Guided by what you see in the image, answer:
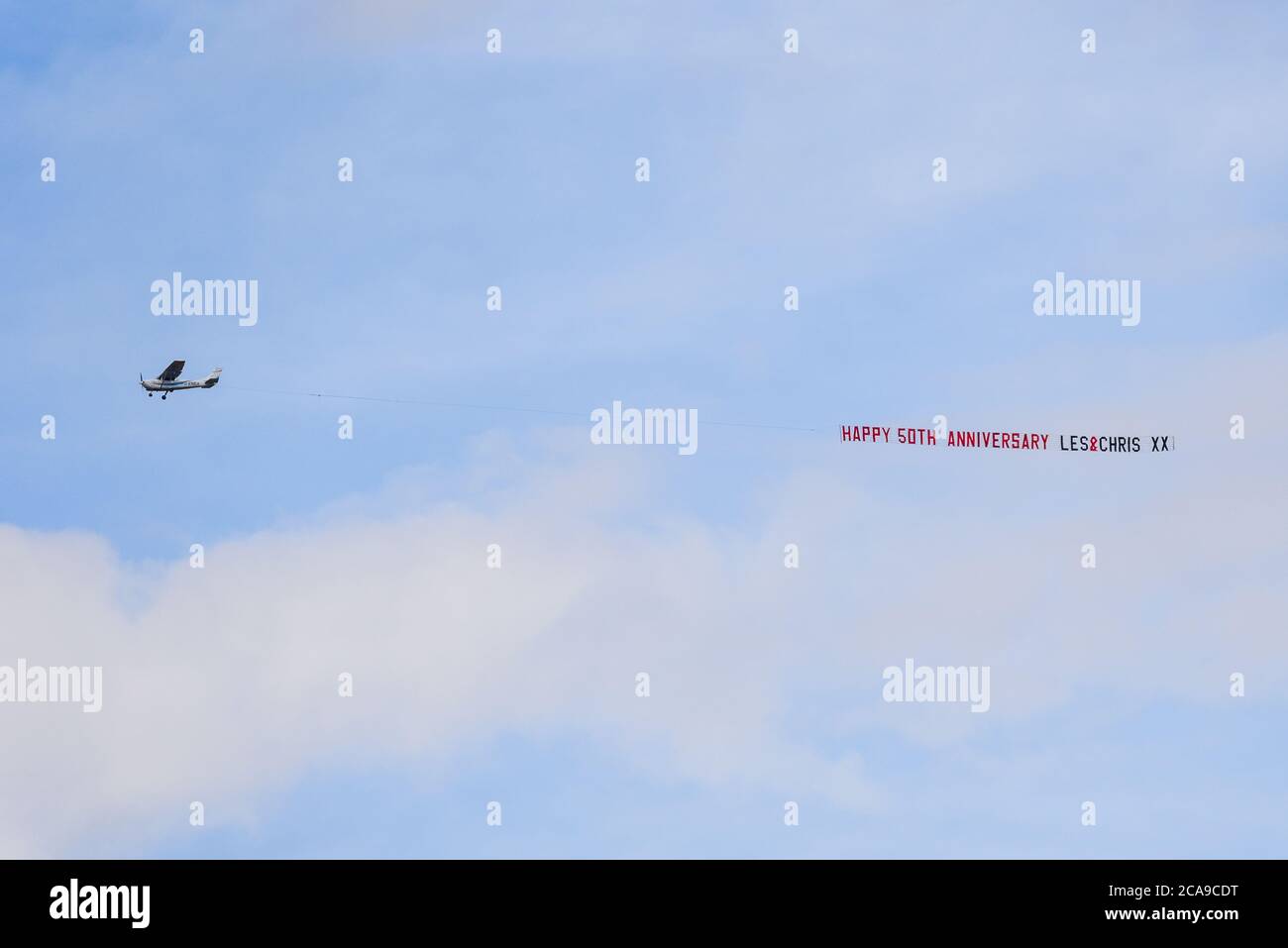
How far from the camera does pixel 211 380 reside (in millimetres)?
168250
